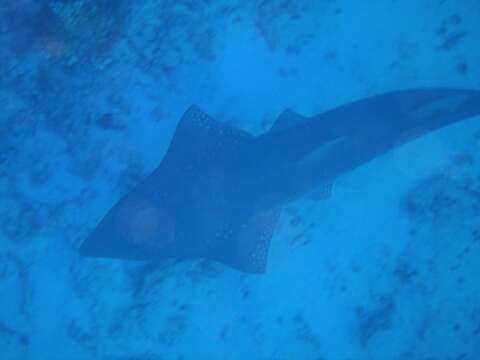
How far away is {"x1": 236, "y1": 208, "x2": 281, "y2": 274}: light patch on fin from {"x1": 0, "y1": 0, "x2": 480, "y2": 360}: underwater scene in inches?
0.8

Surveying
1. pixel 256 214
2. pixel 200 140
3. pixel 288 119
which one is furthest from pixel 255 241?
pixel 288 119

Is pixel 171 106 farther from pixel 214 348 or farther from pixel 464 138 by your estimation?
pixel 464 138

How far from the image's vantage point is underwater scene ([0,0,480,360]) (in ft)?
19.3

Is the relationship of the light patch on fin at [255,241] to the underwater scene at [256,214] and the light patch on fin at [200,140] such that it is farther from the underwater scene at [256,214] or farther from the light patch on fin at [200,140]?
the light patch on fin at [200,140]

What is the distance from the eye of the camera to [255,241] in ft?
18.2

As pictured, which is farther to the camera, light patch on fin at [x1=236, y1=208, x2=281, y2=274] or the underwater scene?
the underwater scene

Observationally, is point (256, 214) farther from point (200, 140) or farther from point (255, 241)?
point (200, 140)

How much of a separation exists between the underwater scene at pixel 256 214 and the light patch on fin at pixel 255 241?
2cm

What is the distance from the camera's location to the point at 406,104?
5148 millimetres

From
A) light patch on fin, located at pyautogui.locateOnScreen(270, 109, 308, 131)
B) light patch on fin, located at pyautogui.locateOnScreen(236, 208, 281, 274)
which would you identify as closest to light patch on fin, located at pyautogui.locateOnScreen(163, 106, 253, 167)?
light patch on fin, located at pyautogui.locateOnScreen(270, 109, 308, 131)

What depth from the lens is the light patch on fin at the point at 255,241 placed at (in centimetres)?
547

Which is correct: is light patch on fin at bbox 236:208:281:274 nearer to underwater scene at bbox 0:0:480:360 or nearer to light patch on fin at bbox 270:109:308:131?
underwater scene at bbox 0:0:480:360

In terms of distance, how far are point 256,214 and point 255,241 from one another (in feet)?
1.37

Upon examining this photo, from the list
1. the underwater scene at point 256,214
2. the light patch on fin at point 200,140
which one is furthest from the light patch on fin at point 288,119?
the light patch on fin at point 200,140
